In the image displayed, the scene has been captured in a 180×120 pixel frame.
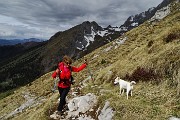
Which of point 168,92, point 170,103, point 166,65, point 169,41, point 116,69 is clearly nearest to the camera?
point 170,103

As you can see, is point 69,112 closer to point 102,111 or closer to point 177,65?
point 102,111

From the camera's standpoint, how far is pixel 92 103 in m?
14.4

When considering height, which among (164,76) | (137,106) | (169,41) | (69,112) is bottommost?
(69,112)

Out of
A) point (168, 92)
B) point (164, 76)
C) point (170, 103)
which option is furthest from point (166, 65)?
point (170, 103)

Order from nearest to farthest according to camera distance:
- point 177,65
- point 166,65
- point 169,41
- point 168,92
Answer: point 168,92 < point 177,65 < point 166,65 < point 169,41

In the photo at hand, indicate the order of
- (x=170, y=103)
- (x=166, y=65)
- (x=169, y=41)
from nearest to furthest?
(x=170, y=103) → (x=166, y=65) → (x=169, y=41)

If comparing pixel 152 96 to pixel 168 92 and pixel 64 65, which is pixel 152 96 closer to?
pixel 168 92

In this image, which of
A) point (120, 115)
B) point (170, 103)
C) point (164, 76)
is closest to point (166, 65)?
point (164, 76)

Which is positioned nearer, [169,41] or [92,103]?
[92,103]

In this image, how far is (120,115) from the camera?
461 inches

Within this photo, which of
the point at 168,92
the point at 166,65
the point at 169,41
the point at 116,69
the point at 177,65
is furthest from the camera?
the point at 116,69

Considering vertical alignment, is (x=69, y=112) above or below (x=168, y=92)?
below

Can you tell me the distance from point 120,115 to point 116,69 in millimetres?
8272

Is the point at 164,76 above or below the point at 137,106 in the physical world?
above
